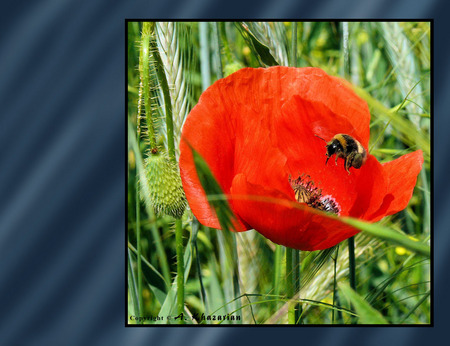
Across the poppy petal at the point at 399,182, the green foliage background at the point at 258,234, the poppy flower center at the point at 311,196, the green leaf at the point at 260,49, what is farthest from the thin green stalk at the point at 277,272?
the green leaf at the point at 260,49

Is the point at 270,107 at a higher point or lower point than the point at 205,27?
lower

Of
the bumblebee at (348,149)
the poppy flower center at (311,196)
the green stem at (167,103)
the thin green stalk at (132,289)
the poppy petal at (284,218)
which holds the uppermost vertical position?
the green stem at (167,103)

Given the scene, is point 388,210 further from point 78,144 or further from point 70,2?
point 70,2

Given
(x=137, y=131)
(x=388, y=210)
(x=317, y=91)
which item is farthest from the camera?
(x=137, y=131)

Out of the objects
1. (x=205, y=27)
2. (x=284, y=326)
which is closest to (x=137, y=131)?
(x=205, y=27)

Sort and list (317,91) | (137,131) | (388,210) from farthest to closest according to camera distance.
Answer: (137,131)
(317,91)
(388,210)

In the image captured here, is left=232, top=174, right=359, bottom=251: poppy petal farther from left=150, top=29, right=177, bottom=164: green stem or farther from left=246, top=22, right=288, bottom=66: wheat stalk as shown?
left=246, top=22, right=288, bottom=66: wheat stalk

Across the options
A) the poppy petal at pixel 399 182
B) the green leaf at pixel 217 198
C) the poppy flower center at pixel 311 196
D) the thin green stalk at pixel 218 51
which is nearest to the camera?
the green leaf at pixel 217 198

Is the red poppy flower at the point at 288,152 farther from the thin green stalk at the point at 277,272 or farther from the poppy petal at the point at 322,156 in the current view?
the thin green stalk at the point at 277,272

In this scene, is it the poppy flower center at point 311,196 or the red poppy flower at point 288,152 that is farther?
the poppy flower center at point 311,196
